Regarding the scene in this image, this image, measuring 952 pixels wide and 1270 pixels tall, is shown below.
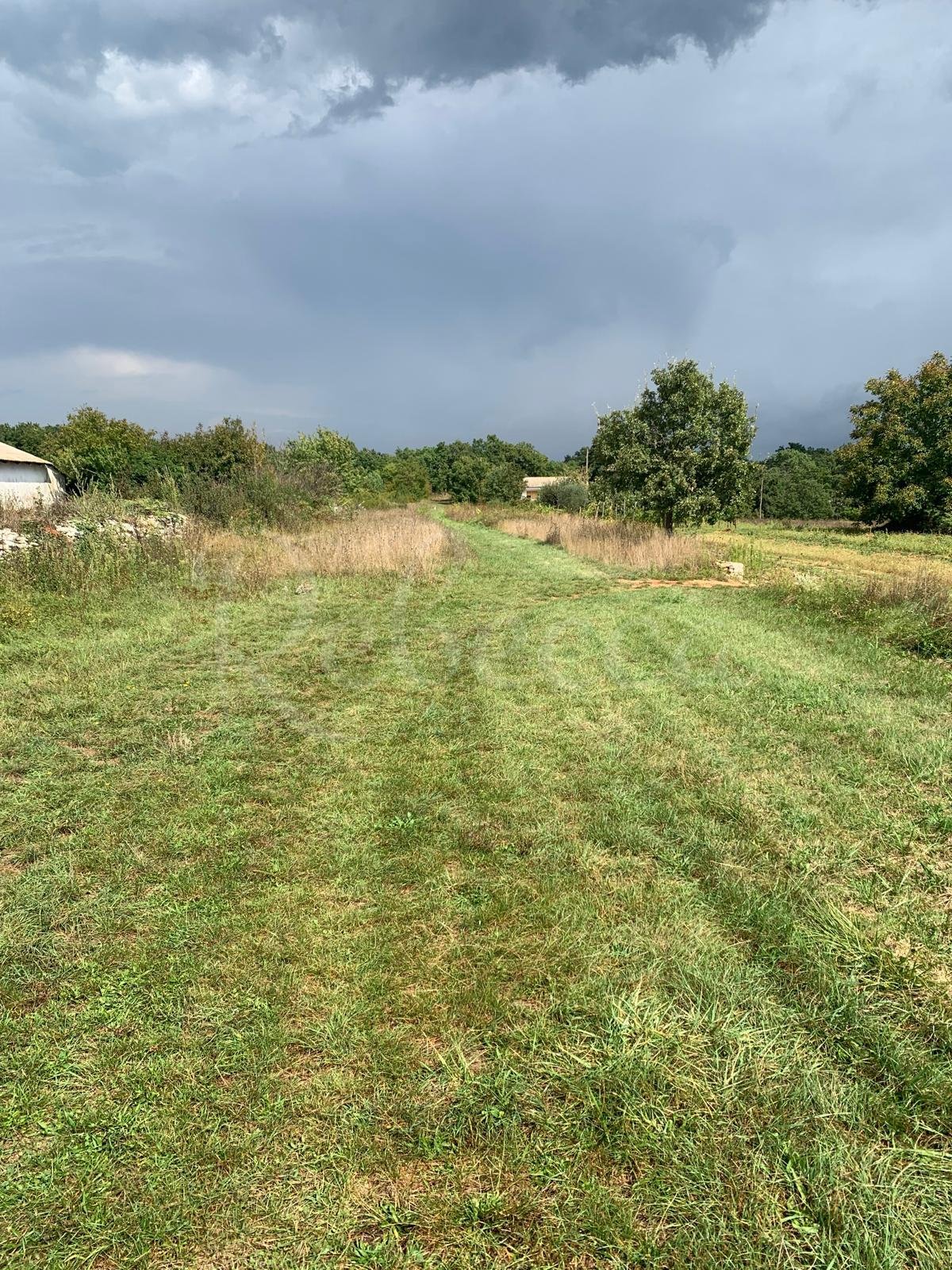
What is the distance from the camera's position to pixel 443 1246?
1.50 metres

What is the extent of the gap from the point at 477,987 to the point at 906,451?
4016 cm

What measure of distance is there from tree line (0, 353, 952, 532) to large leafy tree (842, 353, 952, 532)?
0.07 m

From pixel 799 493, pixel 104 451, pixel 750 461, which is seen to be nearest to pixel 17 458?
pixel 104 451

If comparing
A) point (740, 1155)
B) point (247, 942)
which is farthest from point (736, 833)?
point (247, 942)

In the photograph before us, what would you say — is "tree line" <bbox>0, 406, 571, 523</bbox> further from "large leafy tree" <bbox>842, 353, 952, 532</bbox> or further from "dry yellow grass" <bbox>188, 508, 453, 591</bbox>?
"large leafy tree" <bbox>842, 353, 952, 532</bbox>

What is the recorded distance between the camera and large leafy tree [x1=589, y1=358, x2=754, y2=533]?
14414 mm

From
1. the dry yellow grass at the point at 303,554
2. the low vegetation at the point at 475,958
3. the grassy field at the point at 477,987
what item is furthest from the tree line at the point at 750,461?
the grassy field at the point at 477,987

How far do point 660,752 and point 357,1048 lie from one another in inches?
117

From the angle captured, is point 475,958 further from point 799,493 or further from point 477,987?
point 799,493

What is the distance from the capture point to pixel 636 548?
14398 mm

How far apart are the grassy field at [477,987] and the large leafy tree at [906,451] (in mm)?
Result: 34085

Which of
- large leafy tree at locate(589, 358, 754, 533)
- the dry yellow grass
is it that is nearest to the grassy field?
the dry yellow grass

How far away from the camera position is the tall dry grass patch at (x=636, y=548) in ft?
42.8

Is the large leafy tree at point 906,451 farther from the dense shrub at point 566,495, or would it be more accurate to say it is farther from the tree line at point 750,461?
the dense shrub at point 566,495
